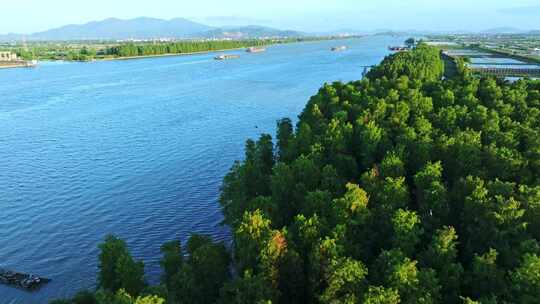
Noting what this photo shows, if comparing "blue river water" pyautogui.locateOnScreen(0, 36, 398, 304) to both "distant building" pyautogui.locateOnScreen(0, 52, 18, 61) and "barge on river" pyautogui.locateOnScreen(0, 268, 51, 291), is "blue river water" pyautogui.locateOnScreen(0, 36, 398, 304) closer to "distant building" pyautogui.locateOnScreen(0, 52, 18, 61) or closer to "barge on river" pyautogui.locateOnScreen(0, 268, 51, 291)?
"barge on river" pyautogui.locateOnScreen(0, 268, 51, 291)

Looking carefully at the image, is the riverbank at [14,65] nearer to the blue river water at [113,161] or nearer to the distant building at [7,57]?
the distant building at [7,57]

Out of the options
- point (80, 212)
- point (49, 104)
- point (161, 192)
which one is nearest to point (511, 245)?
point (161, 192)

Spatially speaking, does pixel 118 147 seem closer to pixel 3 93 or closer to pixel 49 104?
pixel 49 104

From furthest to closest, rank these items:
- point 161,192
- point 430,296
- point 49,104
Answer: point 49,104
point 161,192
point 430,296

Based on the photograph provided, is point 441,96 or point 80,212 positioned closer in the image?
point 80,212

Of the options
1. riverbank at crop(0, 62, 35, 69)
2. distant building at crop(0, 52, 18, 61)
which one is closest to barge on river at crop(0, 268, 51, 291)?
riverbank at crop(0, 62, 35, 69)

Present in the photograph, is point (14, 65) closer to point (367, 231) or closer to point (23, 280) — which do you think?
point (23, 280)

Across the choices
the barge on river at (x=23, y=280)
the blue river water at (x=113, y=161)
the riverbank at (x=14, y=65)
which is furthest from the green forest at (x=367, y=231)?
the riverbank at (x=14, y=65)
